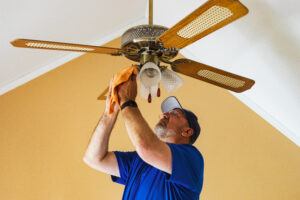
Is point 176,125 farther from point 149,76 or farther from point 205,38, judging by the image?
point 205,38

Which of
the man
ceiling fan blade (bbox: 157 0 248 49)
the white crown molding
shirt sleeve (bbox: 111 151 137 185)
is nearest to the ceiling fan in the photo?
ceiling fan blade (bbox: 157 0 248 49)

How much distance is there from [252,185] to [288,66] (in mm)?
945

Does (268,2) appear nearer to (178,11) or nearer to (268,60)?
(268,60)

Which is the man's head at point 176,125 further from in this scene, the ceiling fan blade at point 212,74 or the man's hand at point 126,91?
the man's hand at point 126,91

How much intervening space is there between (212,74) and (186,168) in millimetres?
423

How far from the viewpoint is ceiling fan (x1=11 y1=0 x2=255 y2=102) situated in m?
0.98

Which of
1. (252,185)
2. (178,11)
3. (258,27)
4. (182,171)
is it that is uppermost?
(178,11)

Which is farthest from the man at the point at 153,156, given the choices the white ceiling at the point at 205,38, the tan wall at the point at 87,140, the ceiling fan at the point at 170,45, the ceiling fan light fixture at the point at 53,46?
the tan wall at the point at 87,140

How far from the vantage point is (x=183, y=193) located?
129cm

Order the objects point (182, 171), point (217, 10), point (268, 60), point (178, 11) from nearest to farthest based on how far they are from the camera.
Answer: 1. point (217, 10)
2. point (182, 171)
3. point (268, 60)
4. point (178, 11)

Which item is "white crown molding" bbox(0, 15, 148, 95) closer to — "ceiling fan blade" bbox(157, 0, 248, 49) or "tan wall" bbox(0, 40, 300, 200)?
"tan wall" bbox(0, 40, 300, 200)

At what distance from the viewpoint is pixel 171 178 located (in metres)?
1.18

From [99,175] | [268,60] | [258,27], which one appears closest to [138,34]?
[258,27]

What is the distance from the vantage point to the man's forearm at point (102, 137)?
1478 mm
